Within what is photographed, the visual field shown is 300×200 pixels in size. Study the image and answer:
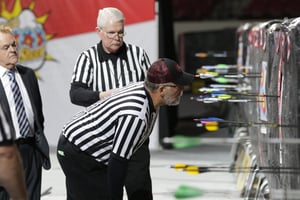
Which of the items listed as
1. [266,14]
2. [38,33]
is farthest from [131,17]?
[266,14]

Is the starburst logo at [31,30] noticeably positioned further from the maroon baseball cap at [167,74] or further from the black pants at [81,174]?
the maroon baseball cap at [167,74]

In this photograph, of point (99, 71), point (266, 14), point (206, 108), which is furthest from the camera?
point (266, 14)

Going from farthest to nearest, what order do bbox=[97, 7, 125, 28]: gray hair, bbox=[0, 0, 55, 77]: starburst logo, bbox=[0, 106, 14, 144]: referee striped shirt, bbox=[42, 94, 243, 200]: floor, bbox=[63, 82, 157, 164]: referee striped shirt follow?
bbox=[0, 0, 55, 77]: starburst logo
bbox=[42, 94, 243, 200]: floor
bbox=[97, 7, 125, 28]: gray hair
bbox=[63, 82, 157, 164]: referee striped shirt
bbox=[0, 106, 14, 144]: referee striped shirt

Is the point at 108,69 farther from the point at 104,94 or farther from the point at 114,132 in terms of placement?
the point at 114,132

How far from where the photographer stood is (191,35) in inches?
841

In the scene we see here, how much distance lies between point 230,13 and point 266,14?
100 centimetres

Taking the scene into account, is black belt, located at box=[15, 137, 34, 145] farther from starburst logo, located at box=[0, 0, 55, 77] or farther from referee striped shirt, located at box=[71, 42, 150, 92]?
starburst logo, located at box=[0, 0, 55, 77]

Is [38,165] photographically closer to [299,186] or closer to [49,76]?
[299,186]

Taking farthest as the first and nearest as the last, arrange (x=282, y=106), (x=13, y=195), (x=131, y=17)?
1. (x=131, y=17)
2. (x=282, y=106)
3. (x=13, y=195)

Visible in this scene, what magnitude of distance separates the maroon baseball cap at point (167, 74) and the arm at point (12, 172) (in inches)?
30.3

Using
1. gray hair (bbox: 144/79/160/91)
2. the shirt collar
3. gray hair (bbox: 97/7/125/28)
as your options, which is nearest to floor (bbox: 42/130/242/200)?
the shirt collar

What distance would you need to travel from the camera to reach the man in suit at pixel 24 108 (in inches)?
221

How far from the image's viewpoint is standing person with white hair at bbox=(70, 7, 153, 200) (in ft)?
18.4

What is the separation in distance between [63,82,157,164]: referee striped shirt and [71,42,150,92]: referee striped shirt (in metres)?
0.72
